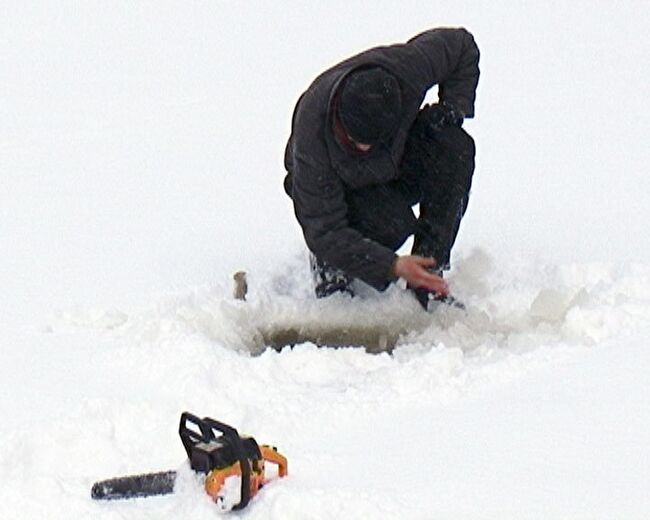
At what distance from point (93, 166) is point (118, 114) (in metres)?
0.99

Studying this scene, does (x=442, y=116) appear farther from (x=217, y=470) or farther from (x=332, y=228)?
(x=217, y=470)

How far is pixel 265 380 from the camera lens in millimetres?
3379

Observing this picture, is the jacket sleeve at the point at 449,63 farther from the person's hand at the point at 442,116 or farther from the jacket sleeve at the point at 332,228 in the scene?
the jacket sleeve at the point at 332,228

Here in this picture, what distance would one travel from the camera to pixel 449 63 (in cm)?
397

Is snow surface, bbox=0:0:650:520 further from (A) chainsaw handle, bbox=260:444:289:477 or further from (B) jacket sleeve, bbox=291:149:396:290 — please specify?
(B) jacket sleeve, bbox=291:149:396:290

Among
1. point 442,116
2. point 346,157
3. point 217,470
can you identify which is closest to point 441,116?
point 442,116

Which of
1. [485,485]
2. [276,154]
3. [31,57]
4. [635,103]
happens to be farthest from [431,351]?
[31,57]

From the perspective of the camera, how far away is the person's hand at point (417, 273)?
3707mm

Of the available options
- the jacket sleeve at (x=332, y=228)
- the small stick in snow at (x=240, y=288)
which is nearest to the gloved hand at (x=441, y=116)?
the jacket sleeve at (x=332, y=228)

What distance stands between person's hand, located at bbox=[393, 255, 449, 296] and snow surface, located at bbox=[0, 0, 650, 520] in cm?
21

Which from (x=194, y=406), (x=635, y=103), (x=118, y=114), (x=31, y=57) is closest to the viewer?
(x=194, y=406)

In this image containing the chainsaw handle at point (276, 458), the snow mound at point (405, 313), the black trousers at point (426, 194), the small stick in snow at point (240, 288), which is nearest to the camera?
the chainsaw handle at point (276, 458)

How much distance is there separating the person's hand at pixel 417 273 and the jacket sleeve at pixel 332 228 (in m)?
0.04

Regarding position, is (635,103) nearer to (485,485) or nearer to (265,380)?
(265,380)
